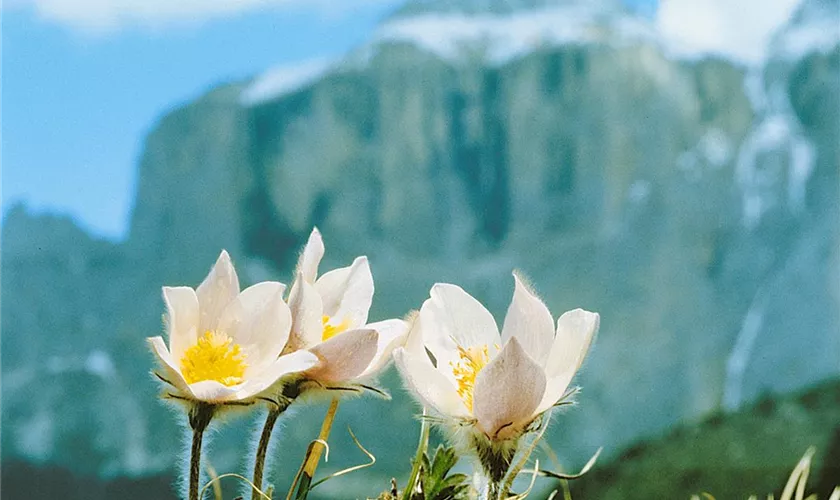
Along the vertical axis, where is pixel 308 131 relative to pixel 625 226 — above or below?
above

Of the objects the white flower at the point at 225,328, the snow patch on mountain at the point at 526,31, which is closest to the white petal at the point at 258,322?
the white flower at the point at 225,328

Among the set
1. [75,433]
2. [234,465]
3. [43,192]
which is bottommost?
Answer: [234,465]

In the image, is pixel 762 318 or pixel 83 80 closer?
pixel 83 80

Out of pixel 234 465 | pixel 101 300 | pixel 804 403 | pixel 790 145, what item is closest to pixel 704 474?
pixel 804 403

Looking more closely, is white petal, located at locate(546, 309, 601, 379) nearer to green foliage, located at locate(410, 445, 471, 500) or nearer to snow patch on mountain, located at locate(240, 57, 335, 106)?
green foliage, located at locate(410, 445, 471, 500)

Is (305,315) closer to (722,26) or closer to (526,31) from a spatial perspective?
(526,31)

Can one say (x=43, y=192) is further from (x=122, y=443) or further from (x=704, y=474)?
(x=704, y=474)

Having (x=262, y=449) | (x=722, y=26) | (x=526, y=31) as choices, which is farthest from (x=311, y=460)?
(x=722, y=26)
